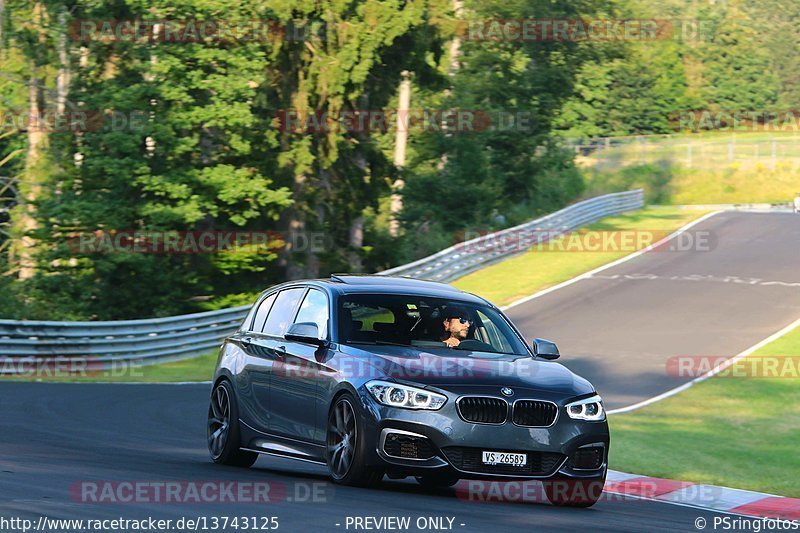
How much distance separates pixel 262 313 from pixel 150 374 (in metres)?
16.2

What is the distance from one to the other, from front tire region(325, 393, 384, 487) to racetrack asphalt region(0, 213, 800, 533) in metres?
0.12

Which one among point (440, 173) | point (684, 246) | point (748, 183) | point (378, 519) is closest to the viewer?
point (378, 519)

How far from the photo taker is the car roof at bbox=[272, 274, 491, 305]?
1170 cm

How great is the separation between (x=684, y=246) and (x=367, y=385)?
121 ft

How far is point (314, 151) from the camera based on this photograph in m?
44.9

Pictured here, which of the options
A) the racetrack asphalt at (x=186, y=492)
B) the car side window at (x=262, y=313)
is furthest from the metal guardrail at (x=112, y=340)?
the car side window at (x=262, y=313)

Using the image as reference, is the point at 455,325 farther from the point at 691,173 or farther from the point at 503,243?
the point at 691,173

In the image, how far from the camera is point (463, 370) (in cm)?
1054

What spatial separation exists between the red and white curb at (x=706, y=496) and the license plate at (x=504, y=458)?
2344 millimetres

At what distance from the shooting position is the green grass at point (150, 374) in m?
26.8

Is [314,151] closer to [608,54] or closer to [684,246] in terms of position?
[684,246]

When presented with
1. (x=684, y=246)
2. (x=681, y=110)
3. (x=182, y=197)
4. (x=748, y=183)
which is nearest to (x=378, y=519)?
(x=182, y=197)

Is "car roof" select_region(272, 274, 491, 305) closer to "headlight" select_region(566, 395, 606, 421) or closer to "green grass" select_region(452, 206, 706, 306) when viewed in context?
"headlight" select_region(566, 395, 606, 421)

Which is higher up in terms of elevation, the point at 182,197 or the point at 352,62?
the point at 352,62
